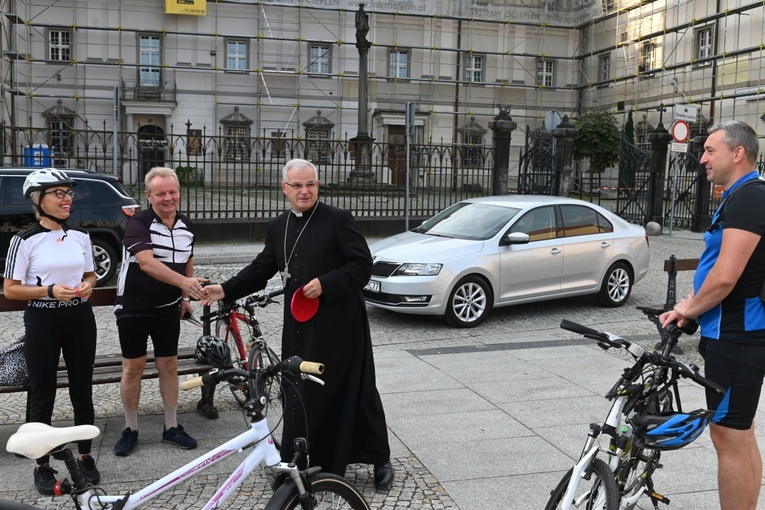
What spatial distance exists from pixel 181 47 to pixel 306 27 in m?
6.13

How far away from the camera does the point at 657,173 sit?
2333 centimetres

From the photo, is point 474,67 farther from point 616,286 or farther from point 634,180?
point 616,286

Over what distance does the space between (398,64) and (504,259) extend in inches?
1270

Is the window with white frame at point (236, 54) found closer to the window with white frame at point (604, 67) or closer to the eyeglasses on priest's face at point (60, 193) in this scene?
the window with white frame at point (604, 67)

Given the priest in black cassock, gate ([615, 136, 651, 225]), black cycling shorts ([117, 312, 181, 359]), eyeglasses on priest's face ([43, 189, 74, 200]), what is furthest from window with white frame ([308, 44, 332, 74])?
the priest in black cassock

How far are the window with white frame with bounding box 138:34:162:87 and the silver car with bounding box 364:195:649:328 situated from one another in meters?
29.7

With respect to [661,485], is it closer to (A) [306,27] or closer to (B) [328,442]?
(B) [328,442]

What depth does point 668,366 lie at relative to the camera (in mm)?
3424

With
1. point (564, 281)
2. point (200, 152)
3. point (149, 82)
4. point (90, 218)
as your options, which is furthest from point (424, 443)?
point (149, 82)

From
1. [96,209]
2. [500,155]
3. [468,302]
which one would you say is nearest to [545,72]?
[500,155]

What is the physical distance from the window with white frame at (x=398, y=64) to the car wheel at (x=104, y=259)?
30.1m

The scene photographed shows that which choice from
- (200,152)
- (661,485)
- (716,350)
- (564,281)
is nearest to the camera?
(716,350)

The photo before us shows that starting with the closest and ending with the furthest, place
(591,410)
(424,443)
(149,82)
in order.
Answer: (424,443) < (591,410) < (149,82)

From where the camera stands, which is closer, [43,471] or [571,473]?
[571,473]
